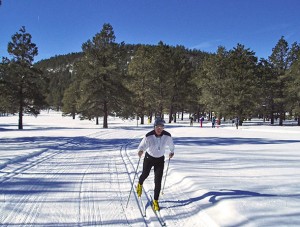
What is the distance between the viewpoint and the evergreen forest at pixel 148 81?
32406 mm

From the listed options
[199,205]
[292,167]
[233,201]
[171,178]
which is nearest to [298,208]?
[233,201]

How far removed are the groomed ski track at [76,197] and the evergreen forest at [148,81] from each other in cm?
2388

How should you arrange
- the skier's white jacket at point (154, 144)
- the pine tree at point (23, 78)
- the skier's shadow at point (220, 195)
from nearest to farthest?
the skier's white jacket at point (154, 144) → the skier's shadow at point (220, 195) → the pine tree at point (23, 78)

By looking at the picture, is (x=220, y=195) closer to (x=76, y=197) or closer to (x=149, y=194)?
(x=149, y=194)

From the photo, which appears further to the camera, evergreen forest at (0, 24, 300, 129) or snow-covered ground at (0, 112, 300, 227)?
evergreen forest at (0, 24, 300, 129)

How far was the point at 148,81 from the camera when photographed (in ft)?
141

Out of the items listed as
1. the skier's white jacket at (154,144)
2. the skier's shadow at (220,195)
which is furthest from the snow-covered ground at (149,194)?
the skier's white jacket at (154,144)

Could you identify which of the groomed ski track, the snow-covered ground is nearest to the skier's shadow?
the snow-covered ground

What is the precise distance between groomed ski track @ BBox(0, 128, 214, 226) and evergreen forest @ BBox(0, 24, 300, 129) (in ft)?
78.3

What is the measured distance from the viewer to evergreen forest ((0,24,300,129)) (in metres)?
32.4

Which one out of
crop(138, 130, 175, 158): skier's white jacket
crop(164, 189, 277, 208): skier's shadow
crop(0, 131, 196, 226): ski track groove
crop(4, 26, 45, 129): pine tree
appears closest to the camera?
crop(0, 131, 196, 226): ski track groove

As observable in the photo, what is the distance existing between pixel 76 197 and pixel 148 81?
37.3 m

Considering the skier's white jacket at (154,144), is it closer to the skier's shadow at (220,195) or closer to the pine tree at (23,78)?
the skier's shadow at (220,195)

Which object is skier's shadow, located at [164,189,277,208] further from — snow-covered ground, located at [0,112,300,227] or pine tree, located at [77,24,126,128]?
pine tree, located at [77,24,126,128]
